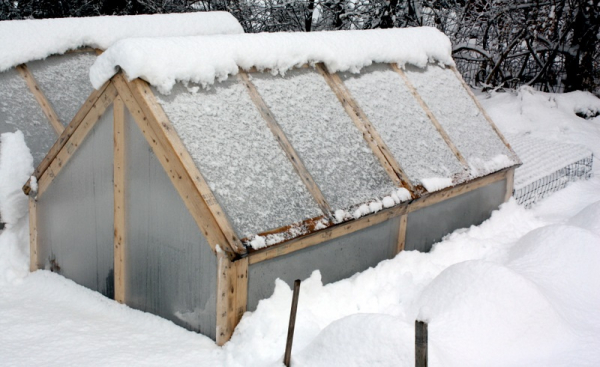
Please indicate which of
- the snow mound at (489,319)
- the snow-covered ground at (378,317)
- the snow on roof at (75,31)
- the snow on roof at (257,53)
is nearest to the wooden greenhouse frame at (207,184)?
the snow on roof at (257,53)

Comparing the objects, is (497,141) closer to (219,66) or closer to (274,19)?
(219,66)

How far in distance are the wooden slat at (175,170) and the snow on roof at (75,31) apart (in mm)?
2404

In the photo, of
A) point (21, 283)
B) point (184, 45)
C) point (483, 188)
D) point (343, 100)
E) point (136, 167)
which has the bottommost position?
point (21, 283)

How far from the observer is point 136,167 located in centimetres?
426

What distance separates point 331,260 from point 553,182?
393cm

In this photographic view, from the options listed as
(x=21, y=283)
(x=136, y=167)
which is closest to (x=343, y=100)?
(x=136, y=167)

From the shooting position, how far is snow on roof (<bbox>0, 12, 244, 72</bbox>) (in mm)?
6113

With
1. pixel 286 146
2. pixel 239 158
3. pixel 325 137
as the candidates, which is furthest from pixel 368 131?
pixel 239 158

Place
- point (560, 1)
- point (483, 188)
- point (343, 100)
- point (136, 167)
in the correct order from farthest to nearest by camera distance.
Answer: point (560, 1) < point (483, 188) < point (343, 100) < point (136, 167)

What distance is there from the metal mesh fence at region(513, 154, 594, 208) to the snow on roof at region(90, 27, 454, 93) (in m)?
1.68

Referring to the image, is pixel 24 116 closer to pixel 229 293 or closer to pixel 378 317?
pixel 229 293

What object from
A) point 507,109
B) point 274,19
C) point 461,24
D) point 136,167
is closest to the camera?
point 136,167

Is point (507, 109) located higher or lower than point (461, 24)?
lower

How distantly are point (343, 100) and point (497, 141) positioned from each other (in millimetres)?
2051
